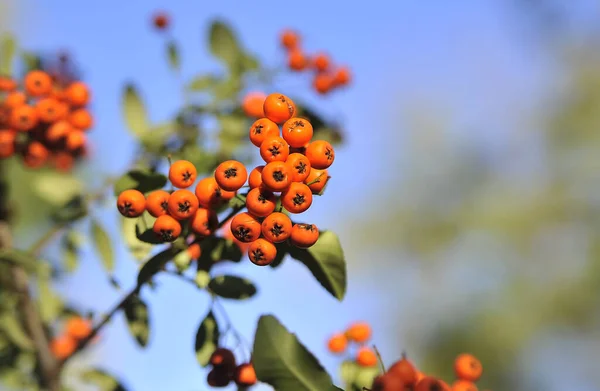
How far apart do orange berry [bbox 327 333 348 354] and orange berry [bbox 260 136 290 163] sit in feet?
4.43

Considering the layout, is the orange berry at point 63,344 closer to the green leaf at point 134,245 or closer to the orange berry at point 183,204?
the green leaf at point 134,245

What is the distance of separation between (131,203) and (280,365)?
0.78 metres

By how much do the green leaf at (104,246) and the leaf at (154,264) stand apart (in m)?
0.78

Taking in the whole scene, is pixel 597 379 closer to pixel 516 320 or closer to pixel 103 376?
pixel 516 320

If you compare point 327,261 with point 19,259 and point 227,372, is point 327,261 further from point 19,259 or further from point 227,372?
point 19,259

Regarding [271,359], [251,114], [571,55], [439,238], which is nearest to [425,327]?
[439,238]

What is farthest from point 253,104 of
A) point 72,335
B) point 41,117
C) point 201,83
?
point 72,335

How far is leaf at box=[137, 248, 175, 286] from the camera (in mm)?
1849

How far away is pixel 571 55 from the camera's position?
26.9 metres

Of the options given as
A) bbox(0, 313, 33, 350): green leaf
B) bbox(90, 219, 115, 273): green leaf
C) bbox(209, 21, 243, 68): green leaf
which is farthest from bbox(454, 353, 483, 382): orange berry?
bbox(209, 21, 243, 68): green leaf

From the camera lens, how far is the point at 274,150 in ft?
5.09

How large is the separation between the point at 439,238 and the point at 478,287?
372 cm

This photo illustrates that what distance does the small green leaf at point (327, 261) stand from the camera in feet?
6.02

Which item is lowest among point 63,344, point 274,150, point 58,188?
point 63,344
